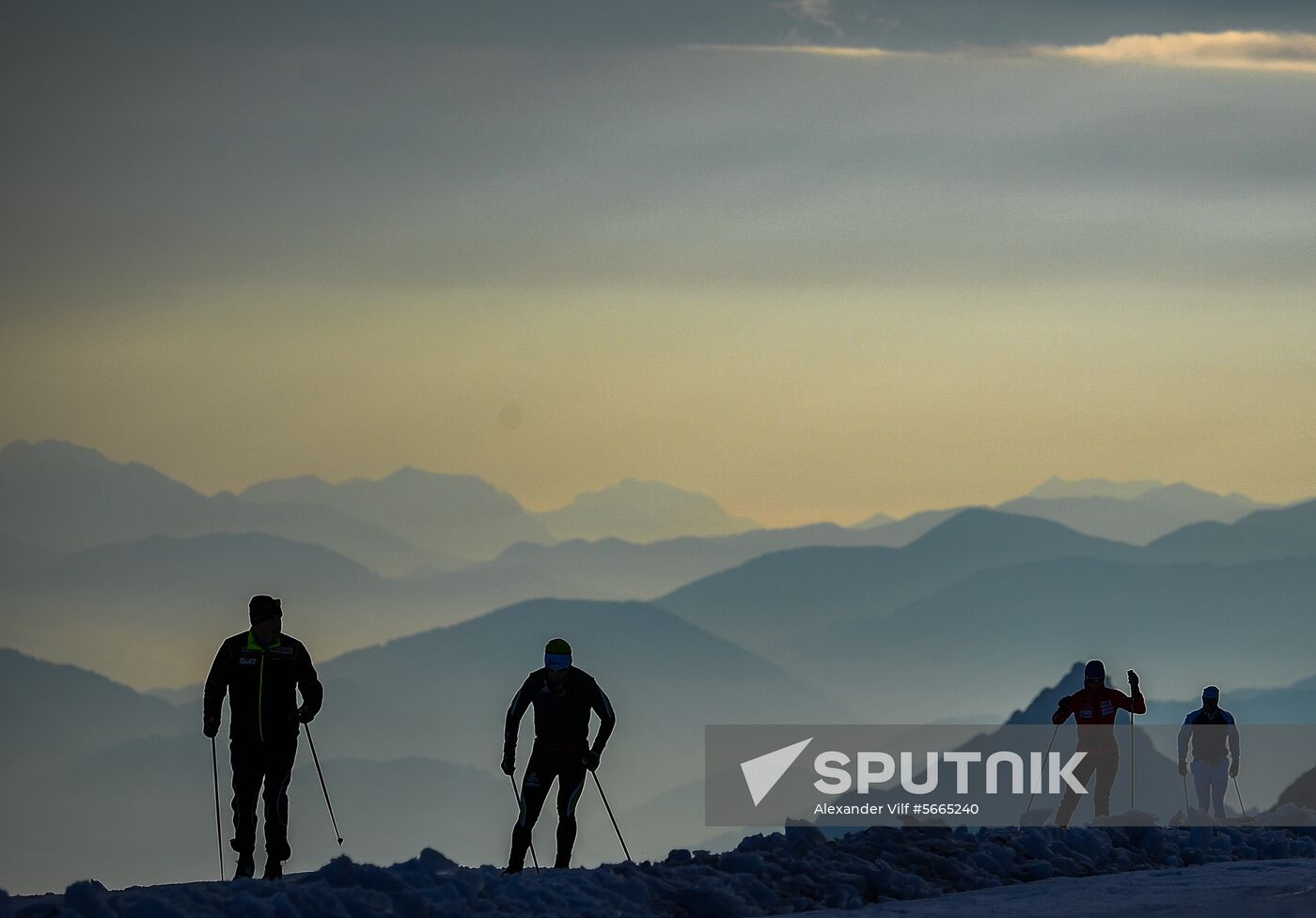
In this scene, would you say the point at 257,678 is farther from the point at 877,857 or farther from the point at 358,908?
the point at 877,857

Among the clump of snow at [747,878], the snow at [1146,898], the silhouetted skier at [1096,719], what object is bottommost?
the snow at [1146,898]

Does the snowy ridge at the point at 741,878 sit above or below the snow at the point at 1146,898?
above

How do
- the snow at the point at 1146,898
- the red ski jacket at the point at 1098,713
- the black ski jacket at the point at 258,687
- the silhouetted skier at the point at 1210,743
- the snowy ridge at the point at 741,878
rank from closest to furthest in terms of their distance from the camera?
the snowy ridge at the point at 741,878, the snow at the point at 1146,898, the black ski jacket at the point at 258,687, the red ski jacket at the point at 1098,713, the silhouetted skier at the point at 1210,743

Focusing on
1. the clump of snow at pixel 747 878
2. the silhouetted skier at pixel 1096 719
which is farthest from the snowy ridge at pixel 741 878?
the silhouetted skier at pixel 1096 719

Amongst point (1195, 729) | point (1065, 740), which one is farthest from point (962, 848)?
point (1195, 729)

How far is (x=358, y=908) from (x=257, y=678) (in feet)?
10.5

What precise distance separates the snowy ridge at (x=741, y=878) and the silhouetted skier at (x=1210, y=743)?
191 inches

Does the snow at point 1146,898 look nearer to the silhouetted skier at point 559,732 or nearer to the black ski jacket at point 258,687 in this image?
the silhouetted skier at point 559,732

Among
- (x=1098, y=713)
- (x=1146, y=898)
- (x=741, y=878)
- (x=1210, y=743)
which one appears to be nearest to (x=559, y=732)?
(x=741, y=878)

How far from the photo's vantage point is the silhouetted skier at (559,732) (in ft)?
54.0

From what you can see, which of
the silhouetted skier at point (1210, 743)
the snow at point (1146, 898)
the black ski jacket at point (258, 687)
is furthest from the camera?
the silhouetted skier at point (1210, 743)

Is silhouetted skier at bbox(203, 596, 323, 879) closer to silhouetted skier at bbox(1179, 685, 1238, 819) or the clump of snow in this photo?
the clump of snow

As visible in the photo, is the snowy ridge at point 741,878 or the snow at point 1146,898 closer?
the snowy ridge at point 741,878

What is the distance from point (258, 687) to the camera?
1576 cm
